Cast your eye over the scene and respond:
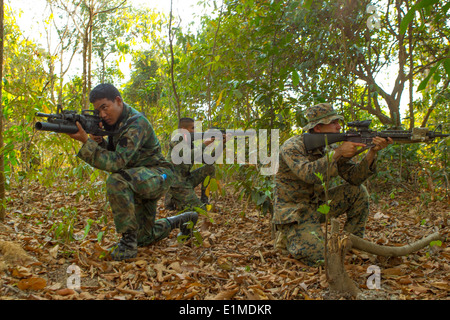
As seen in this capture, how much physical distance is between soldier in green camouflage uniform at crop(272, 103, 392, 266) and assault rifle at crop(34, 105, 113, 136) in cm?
164

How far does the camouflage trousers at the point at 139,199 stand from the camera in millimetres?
3066

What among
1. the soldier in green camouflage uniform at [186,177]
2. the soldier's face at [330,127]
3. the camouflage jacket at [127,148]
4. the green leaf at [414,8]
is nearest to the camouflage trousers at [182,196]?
the soldier in green camouflage uniform at [186,177]

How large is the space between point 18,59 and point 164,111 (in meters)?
3.54

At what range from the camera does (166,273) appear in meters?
2.76

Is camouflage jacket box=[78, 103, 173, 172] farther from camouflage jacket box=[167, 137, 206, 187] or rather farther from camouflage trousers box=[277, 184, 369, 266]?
camouflage jacket box=[167, 137, 206, 187]

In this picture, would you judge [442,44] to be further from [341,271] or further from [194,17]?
[341,271]

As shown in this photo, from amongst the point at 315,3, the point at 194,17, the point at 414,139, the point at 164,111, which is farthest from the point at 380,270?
the point at 164,111

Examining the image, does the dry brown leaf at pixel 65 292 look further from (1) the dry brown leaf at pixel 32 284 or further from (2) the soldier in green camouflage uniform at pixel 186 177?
(2) the soldier in green camouflage uniform at pixel 186 177

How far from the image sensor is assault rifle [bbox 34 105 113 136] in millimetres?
2658

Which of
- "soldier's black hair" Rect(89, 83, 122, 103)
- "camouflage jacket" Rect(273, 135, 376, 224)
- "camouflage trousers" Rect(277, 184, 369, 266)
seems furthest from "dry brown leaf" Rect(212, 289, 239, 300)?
"soldier's black hair" Rect(89, 83, 122, 103)

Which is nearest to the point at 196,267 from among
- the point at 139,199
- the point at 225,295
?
the point at 225,295

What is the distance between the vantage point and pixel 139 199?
11.1ft

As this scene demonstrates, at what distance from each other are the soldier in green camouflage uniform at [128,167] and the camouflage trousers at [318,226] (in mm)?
1205

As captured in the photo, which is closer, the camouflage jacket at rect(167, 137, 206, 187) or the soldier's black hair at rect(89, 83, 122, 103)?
the soldier's black hair at rect(89, 83, 122, 103)
